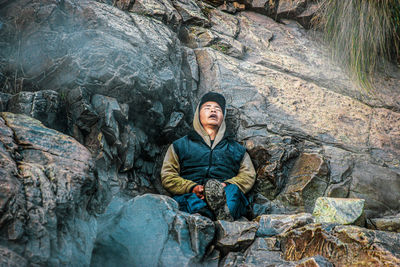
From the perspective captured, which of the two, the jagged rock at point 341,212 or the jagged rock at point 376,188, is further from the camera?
the jagged rock at point 376,188

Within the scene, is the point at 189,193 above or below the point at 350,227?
below

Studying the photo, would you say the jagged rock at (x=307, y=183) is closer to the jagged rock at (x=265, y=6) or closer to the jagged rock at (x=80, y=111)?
the jagged rock at (x=80, y=111)

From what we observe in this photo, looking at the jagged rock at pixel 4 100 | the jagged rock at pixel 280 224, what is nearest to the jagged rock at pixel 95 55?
the jagged rock at pixel 4 100

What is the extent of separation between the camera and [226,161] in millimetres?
4758

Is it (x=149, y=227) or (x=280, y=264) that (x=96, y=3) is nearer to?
(x=149, y=227)

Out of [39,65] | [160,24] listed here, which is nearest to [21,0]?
[39,65]

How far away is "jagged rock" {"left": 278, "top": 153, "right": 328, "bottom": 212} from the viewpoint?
459 cm

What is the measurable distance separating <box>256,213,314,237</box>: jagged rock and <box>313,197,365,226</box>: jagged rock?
19 cm

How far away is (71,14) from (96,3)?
0.42 metres

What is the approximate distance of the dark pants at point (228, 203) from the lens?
4.01 m

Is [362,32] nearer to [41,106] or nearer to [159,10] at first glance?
[159,10]

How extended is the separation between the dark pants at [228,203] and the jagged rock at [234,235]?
47 centimetres

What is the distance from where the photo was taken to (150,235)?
3.29m

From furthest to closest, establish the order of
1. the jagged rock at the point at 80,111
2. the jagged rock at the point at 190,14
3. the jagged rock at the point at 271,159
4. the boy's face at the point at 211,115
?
the jagged rock at the point at 190,14 → the boy's face at the point at 211,115 → the jagged rock at the point at 271,159 → the jagged rock at the point at 80,111
